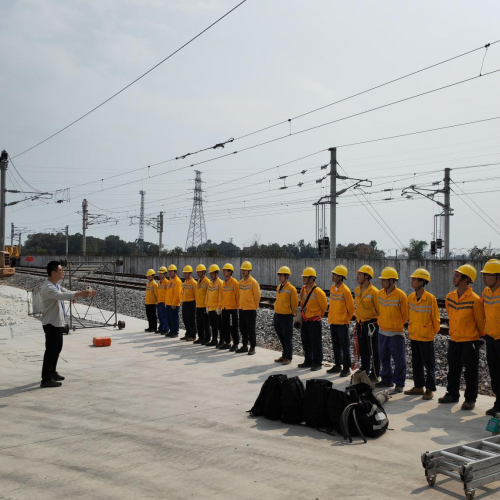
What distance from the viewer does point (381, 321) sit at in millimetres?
8461

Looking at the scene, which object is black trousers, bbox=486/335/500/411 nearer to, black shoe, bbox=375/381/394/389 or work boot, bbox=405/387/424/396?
work boot, bbox=405/387/424/396

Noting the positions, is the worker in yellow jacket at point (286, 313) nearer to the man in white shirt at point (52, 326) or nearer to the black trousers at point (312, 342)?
the black trousers at point (312, 342)

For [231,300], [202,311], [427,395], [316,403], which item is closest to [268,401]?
[316,403]

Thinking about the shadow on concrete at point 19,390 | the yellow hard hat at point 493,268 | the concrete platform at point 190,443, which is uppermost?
the yellow hard hat at point 493,268

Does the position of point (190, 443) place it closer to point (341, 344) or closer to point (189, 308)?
point (341, 344)

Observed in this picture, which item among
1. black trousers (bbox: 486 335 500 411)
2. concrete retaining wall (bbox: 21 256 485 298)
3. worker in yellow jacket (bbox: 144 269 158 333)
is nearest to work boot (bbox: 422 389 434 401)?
black trousers (bbox: 486 335 500 411)

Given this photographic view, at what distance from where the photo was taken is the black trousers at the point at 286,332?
10.4 metres

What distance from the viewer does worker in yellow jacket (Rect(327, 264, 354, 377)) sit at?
9.30 meters

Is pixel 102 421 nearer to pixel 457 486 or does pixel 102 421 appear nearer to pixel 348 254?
pixel 457 486

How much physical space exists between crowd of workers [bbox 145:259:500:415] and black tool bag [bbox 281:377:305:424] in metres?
2.21

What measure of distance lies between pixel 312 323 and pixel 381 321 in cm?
188

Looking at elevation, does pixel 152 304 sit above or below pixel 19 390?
above

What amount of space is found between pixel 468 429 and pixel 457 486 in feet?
5.35

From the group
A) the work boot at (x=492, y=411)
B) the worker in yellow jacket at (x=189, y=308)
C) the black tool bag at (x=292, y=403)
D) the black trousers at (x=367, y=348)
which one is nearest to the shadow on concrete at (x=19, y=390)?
the black tool bag at (x=292, y=403)
